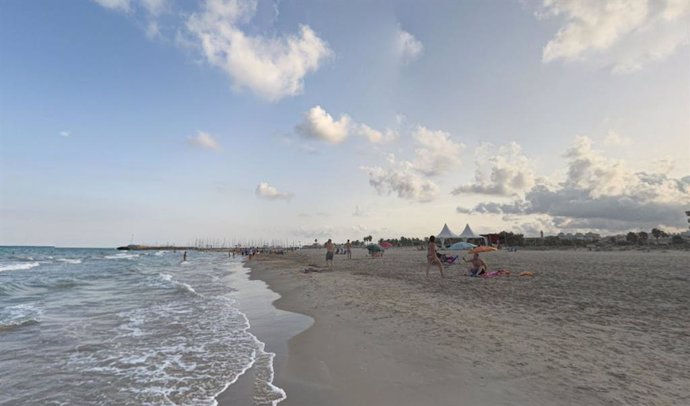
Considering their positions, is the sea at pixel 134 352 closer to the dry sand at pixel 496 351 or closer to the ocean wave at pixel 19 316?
the ocean wave at pixel 19 316

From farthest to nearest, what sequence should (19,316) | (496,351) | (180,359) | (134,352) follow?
(19,316), (134,352), (180,359), (496,351)

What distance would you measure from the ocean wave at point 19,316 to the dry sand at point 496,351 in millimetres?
8164

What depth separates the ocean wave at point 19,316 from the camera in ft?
33.0

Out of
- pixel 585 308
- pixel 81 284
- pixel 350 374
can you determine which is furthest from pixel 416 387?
pixel 81 284

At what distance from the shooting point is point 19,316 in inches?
454

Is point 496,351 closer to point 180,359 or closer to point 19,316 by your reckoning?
point 180,359

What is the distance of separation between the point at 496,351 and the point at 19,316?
14.6 meters

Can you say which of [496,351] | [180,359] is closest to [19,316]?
[180,359]

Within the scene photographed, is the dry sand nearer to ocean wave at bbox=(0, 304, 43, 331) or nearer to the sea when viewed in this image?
the sea

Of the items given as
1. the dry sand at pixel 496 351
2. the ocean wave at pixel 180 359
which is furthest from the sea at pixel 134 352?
the dry sand at pixel 496 351

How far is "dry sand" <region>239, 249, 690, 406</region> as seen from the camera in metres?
4.47

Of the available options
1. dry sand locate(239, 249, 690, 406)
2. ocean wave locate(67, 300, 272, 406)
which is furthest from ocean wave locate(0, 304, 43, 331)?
dry sand locate(239, 249, 690, 406)

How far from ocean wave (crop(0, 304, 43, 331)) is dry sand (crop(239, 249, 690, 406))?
8.16m

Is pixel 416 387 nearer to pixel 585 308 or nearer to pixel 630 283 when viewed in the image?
pixel 585 308
